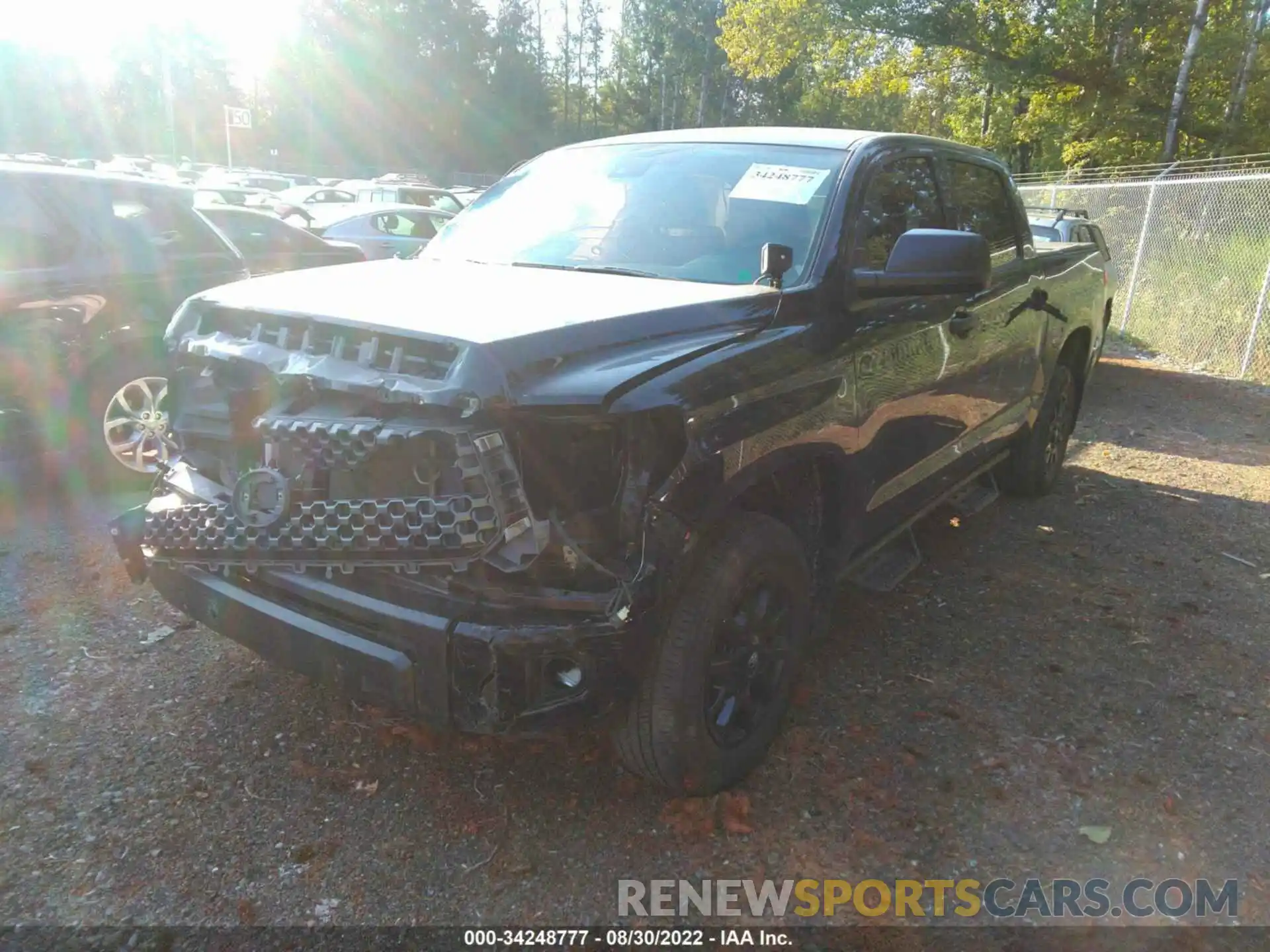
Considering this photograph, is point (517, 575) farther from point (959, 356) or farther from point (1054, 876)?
point (959, 356)

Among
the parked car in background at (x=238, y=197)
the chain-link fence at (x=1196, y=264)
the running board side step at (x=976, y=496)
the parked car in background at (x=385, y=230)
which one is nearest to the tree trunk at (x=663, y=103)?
the parked car in background at (x=238, y=197)

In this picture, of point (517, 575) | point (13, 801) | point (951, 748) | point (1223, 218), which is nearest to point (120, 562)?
point (13, 801)

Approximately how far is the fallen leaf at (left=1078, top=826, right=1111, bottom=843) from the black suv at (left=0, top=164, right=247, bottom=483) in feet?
14.3

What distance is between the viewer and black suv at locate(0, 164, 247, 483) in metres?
4.73

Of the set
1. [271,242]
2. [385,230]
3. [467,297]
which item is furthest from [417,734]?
[385,230]

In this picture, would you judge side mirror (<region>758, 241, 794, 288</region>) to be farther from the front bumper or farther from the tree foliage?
the tree foliage

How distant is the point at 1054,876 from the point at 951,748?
587mm

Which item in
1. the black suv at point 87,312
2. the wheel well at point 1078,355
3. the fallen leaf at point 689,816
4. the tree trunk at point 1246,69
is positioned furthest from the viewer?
the tree trunk at point 1246,69

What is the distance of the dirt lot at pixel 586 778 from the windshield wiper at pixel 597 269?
1597mm

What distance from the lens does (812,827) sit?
8.95ft

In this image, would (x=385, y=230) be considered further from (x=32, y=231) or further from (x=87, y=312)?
(x=87, y=312)

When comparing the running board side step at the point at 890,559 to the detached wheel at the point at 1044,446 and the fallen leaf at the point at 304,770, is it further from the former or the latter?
the fallen leaf at the point at 304,770

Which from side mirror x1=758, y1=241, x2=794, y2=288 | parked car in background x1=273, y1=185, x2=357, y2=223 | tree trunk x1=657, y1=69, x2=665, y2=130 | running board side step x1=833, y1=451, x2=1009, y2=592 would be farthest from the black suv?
tree trunk x1=657, y1=69, x2=665, y2=130

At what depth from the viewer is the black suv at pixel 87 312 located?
4.73 metres
